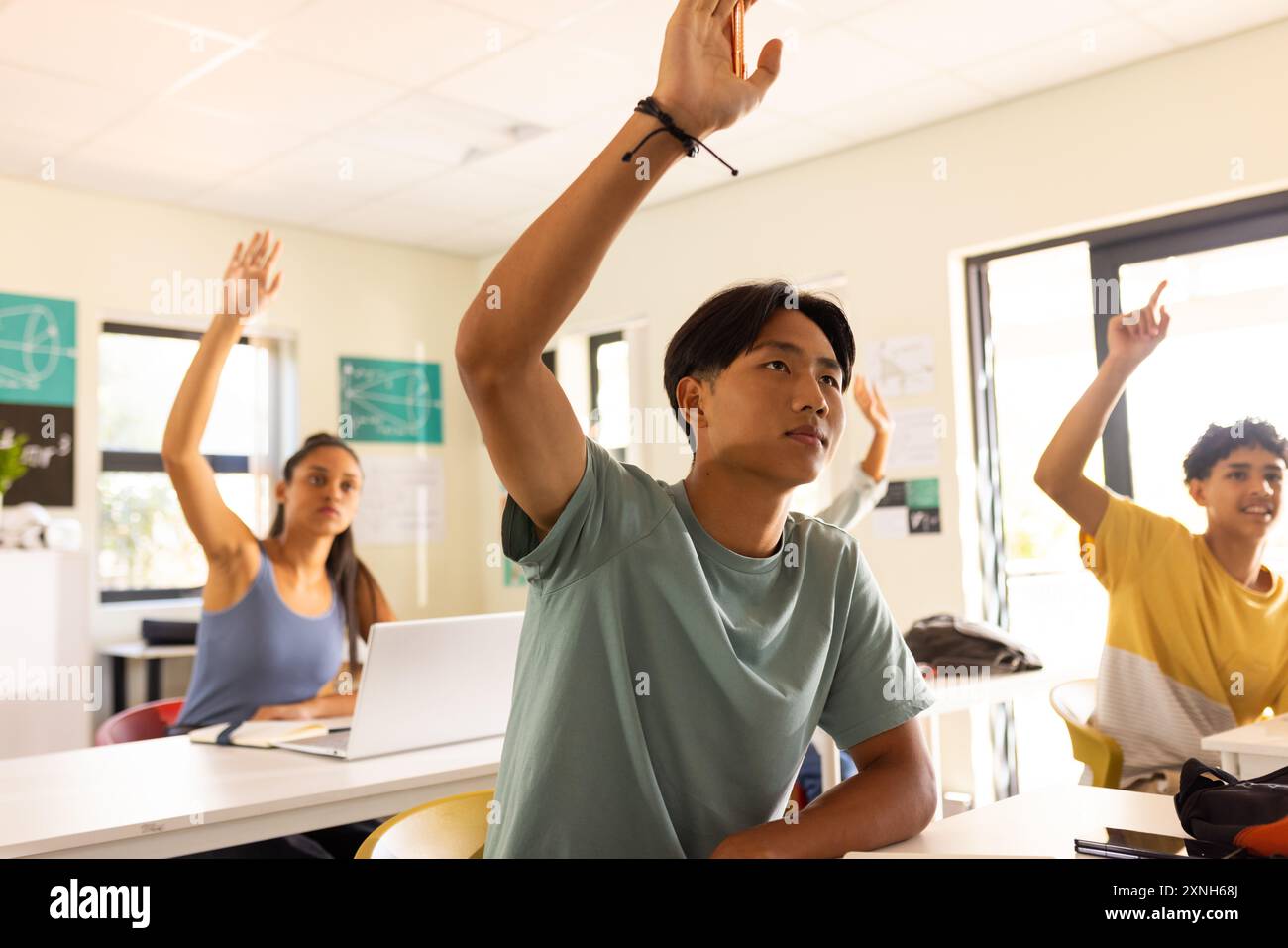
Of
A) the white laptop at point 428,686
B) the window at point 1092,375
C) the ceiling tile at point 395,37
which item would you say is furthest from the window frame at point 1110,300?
the white laptop at point 428,686

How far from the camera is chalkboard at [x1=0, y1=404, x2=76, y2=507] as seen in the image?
475 cm

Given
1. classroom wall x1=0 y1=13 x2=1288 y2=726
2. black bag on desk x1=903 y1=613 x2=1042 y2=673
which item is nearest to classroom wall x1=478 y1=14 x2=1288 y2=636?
classroom wall x1=0 y1=13 x2=1288 y2=726

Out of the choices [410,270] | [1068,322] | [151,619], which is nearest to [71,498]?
[151,619]

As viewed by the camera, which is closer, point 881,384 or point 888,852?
point 888,852

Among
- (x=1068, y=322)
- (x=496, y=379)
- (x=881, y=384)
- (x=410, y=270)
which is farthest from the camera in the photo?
(x=410, y=270)

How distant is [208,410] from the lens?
8.28 feet

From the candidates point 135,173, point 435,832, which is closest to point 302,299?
point 135,173

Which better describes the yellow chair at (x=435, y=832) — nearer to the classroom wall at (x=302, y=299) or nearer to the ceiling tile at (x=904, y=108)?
the ceiling tile at (x=904, y=108)

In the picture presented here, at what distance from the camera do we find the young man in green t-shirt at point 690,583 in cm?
96

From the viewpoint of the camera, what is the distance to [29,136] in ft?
14.5

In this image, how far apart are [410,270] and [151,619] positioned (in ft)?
7.70

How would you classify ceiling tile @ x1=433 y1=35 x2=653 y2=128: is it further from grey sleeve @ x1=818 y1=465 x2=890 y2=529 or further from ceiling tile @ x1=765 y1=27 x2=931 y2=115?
grey sleeve @ x1=818 y1=465 x2=890 y2=529

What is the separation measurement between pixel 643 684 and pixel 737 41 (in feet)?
2.09

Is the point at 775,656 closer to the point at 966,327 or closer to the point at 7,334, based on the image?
A: the point at 966,327
